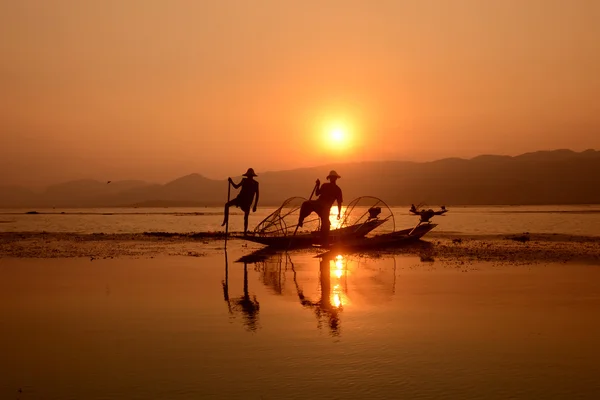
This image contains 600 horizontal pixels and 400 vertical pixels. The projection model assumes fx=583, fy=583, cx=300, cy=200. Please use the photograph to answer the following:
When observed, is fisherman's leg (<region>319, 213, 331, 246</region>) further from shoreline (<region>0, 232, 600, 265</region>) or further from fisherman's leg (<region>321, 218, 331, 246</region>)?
shoreline (<region>0, 232, 600, 265</region>)

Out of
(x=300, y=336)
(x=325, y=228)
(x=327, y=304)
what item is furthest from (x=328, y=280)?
(x=325, y=228)

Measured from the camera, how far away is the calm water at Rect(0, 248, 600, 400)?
685 centimetres

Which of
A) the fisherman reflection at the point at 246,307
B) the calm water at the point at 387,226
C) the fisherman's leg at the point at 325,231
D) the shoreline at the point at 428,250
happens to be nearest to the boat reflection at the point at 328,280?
the fisherman's leg at the point at 325,231

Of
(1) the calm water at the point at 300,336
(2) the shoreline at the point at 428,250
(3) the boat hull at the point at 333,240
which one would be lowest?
(1) the calm water at the point at 300,336

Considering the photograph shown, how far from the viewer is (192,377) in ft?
23.4

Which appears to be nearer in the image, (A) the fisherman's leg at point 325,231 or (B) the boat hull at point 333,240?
(A) the fisherman's leg at point 325,231

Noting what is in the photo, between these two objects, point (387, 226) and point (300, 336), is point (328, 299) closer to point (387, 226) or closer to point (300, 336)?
point (300, 336)

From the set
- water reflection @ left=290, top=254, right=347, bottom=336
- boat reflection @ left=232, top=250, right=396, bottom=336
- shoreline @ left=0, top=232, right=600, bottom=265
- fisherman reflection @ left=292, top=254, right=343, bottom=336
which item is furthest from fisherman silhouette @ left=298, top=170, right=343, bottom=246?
fisherman reflection @ left=292, top=254, right=343, bottom=336

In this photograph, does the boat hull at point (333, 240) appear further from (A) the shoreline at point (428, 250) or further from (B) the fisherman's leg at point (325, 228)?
(A) the shoreline at point (428, 250)

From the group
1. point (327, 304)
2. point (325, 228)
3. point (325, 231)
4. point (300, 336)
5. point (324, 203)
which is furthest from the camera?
point (325, 231)

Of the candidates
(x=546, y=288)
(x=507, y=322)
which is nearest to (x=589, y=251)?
(x=546, y=288)

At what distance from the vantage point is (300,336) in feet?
30.7

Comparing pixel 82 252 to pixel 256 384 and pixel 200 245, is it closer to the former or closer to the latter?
pixel 200 245

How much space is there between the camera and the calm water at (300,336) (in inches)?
270
